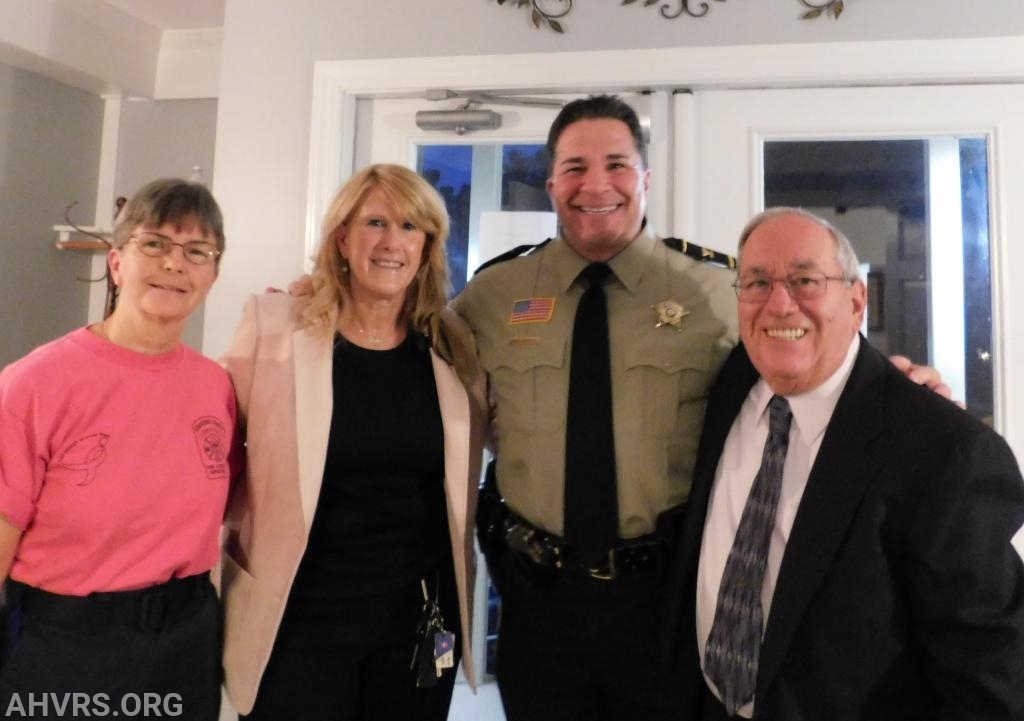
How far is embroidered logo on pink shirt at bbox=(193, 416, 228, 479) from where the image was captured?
1.30 metres

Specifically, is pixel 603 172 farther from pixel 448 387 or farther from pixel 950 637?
pixel 950 637

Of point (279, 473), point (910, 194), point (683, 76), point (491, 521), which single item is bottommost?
point (491, 521)

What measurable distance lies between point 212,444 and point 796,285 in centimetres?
110

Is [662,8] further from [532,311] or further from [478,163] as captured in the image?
[532,311]

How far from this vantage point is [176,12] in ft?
9.25

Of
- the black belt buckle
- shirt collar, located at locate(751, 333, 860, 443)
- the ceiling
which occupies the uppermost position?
the ceiling

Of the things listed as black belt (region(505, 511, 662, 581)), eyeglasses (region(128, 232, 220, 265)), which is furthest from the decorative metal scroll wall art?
black belt (region(505, 511, 662, 581))

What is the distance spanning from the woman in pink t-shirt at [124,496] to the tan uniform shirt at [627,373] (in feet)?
2.02

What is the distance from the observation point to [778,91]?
211 centimetres

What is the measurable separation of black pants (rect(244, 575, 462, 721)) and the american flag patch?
2.06 feet

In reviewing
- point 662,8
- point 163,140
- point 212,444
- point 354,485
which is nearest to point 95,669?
point 212,444

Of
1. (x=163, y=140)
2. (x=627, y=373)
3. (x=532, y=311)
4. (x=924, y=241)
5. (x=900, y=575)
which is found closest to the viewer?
(x=900, y=575)

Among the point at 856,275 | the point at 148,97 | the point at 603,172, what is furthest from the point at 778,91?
the point at 148,97
